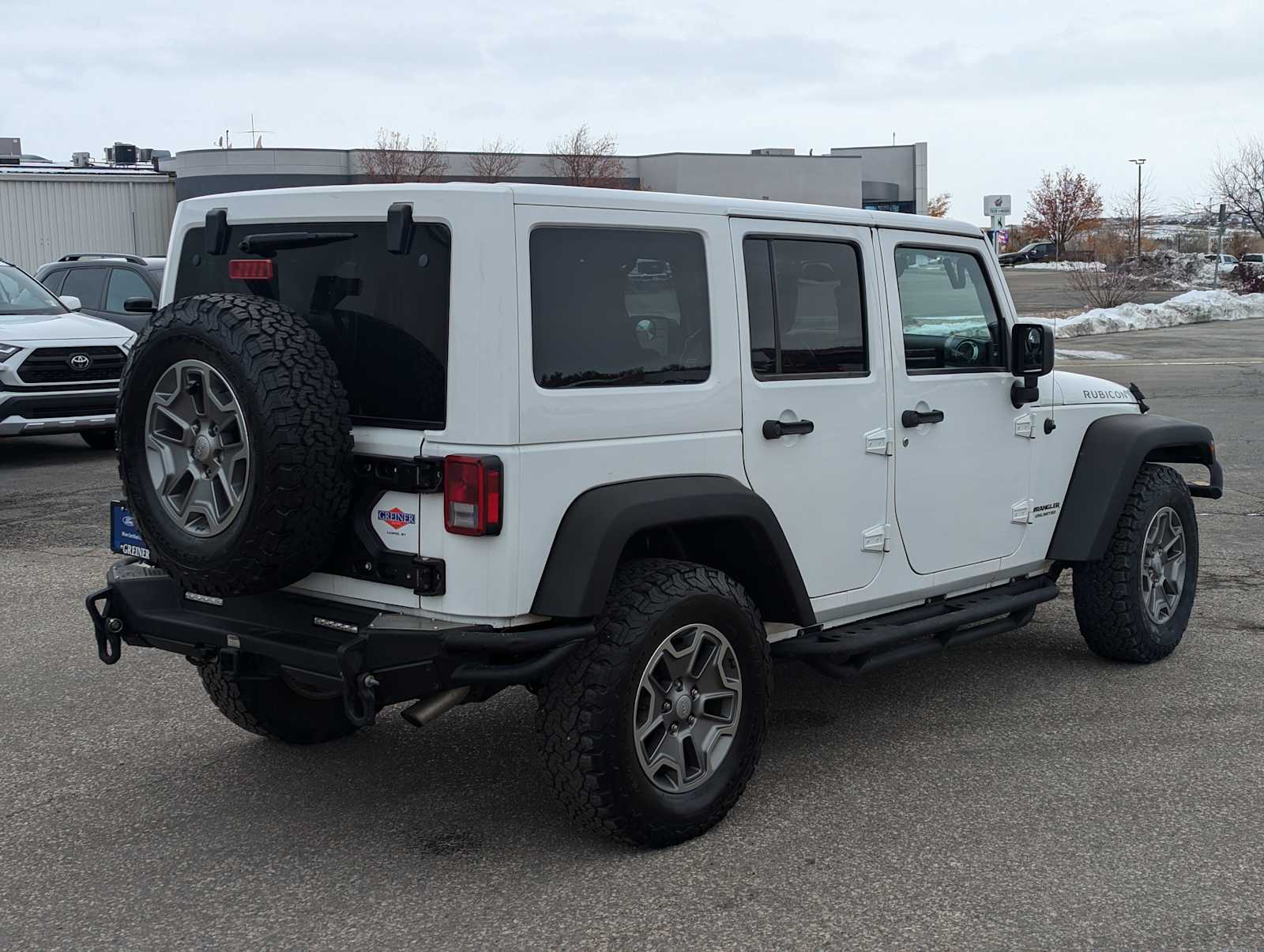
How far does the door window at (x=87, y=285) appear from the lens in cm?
1619

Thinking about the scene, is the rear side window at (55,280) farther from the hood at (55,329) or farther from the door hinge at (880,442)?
the door hinge at (880,442)

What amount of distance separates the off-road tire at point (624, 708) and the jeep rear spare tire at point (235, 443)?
2.72ft

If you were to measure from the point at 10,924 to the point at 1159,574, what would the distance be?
4.86 metres

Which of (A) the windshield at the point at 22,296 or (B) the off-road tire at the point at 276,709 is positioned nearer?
(B) the off-road tire at the point at 276,709

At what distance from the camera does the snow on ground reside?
2409 centimetres

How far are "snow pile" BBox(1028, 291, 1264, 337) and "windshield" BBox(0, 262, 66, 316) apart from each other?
1982 centimetres

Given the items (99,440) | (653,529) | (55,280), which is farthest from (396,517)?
(55,280)

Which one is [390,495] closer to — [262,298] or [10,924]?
[262,298]

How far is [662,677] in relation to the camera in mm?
4285

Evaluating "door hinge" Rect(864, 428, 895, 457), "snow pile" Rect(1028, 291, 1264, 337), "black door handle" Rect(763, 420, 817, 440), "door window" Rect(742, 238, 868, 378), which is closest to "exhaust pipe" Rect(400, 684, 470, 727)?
"black door handle" Rect(763, 420, 817, 440)

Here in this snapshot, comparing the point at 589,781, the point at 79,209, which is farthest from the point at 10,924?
the point at 79,209

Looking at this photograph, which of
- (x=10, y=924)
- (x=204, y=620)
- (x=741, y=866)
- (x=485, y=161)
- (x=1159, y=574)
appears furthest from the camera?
(x=485, y=161)

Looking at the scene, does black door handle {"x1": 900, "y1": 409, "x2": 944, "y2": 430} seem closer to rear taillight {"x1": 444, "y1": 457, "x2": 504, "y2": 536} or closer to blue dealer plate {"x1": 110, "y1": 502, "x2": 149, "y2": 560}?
rear taillight {"x1": 444, "y1": 457, "x2": 504, "y2": 536}

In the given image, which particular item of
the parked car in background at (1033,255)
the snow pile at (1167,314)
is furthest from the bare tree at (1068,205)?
the snow pile at (1167,314)
